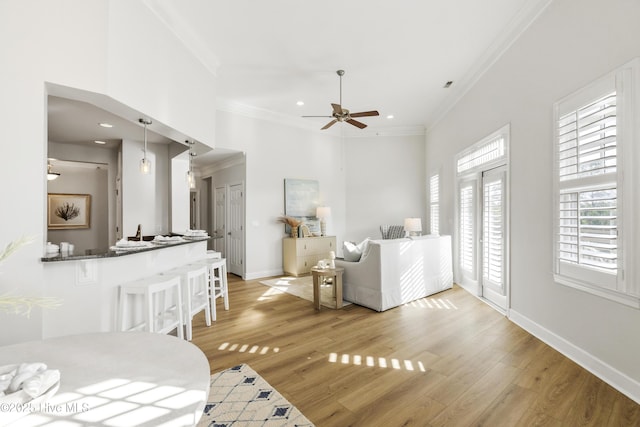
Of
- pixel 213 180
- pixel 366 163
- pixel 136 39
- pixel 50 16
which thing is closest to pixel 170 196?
pixel 213 180

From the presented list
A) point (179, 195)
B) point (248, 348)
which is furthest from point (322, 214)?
point (248, 348)

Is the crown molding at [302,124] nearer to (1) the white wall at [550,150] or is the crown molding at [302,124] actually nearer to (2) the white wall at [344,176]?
(2) the white wall at [344,176]

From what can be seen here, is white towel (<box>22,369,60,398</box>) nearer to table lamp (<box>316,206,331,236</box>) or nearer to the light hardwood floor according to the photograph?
the light hardwood floor

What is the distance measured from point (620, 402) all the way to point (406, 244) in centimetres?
250

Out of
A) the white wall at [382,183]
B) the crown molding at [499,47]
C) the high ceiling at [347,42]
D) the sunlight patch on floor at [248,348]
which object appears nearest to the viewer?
the sunlight patch on floor at [248,348]

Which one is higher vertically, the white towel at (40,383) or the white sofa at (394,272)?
the white towel at (40,383)

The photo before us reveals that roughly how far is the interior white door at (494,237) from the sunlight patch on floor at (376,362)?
6.45ft

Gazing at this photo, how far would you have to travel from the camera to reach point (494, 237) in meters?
4.05

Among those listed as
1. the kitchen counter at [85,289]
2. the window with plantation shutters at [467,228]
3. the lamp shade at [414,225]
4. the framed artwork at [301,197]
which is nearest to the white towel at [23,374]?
the kitchen counter at [85,289]

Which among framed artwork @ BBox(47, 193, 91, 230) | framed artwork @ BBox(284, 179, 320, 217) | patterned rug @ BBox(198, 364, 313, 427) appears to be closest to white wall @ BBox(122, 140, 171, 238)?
framed artwork @ BBox(284, 179, 320, 217)

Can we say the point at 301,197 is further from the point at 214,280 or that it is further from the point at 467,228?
the point at 467,228

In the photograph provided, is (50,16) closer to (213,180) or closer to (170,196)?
(170,196)

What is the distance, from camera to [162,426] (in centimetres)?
72

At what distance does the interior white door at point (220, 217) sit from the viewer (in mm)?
6762
